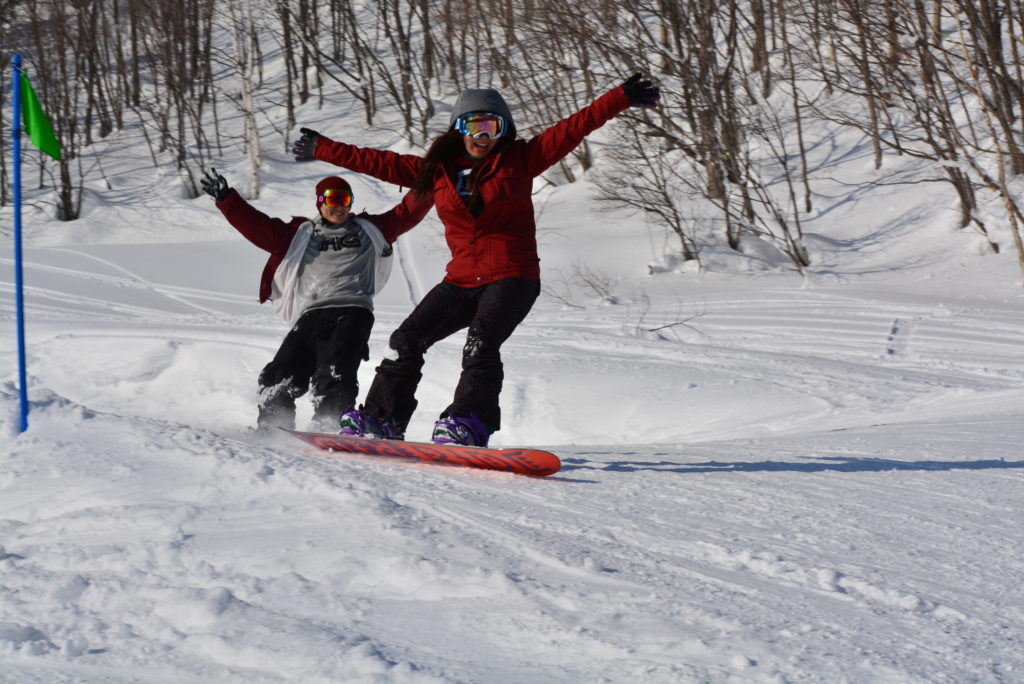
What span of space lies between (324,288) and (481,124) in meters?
1.61

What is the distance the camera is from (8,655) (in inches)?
75.5

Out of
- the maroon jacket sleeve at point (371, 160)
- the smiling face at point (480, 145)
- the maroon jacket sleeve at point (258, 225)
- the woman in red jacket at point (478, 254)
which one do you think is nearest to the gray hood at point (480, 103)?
the woman in red jacket at point (478, 254)

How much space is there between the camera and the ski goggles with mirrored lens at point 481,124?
4.22m

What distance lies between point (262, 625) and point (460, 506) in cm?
101

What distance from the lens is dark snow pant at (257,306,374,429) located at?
529 cm

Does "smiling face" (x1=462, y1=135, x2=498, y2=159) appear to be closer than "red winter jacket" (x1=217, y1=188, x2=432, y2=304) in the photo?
Yes

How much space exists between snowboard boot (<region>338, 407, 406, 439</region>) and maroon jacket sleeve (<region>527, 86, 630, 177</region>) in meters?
1.23

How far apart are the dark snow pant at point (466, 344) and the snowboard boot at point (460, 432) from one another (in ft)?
0.15

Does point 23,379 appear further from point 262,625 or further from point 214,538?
point 262,625

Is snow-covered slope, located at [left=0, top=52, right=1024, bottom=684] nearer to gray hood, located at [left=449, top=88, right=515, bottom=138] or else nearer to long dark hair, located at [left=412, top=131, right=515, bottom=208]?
long dark hair, located at [left=412, top=131, right=515, bottom=208]

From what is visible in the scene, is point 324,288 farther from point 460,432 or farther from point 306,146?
point 460,432

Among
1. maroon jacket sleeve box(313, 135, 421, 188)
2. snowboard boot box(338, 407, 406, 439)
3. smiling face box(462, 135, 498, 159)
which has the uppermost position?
smiling face box(462, 135, 498, 159)

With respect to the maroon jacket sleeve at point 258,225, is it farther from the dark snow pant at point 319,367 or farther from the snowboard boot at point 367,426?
the snowboard boot at point 367,426

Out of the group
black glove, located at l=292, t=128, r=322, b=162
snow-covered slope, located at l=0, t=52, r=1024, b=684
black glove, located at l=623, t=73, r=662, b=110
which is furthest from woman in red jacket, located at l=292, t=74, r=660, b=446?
snow-covered slope, located at l=0, t=52, r=1024, b=684
